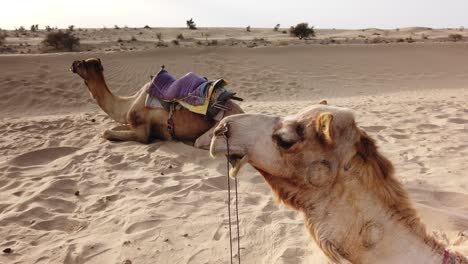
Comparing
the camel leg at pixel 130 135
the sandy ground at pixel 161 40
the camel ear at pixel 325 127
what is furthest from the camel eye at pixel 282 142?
the sandy ground at pixel 161 40

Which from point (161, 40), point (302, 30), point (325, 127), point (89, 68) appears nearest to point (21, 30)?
point (161, 40)

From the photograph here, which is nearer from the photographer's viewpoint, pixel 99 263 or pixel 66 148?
pixel 99 263

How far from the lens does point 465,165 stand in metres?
4.91

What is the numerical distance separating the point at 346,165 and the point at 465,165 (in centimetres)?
372

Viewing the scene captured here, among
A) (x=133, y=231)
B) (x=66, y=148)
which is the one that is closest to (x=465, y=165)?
(x=133, y=231)

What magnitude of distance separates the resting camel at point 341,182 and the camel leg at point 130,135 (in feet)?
14.8

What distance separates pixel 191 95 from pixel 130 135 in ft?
4.13

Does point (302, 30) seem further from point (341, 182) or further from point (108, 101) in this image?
point (341, 182)

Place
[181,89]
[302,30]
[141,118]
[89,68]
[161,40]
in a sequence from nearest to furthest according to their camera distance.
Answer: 1. [181,89]
2. [141,118]
3. [89,68]
4. [161,40]
5. [302,30]

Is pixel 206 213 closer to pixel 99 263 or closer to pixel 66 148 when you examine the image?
pixel 99 263

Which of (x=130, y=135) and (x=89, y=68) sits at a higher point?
(x=89, y=68)

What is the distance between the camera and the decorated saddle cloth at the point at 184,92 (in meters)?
5.85

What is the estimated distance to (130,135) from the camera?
21.0ft

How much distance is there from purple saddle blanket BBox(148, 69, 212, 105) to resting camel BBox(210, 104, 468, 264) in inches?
153
